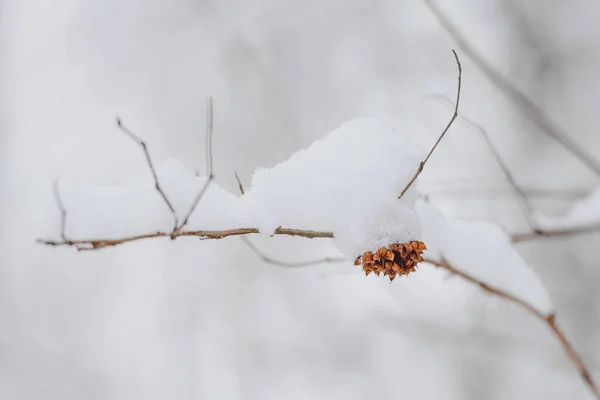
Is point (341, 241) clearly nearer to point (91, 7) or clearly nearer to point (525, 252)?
point (525, 252)

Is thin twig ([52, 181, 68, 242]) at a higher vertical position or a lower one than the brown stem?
higher

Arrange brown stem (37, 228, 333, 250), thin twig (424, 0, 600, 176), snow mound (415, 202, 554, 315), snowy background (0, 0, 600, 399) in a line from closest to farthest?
brown stem (37, 228, 333, 250) < thin twig (424, 0, 600, 176) < snow mound (415, 202, 554, 315) < snowy background (0, 0, 600, 399)

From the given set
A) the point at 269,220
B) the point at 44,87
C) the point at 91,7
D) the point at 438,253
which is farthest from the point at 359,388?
the point at 91,7

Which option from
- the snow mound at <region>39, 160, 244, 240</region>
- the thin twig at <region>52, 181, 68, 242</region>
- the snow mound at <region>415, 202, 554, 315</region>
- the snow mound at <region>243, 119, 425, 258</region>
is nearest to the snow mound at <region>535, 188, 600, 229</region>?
the snow mound at <region>415, 202, 554, 315</region>

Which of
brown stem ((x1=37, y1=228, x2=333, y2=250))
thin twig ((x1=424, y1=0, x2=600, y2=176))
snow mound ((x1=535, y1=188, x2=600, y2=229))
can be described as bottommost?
brown stem ((x1=37, y1=228, x2=333, y2=250))

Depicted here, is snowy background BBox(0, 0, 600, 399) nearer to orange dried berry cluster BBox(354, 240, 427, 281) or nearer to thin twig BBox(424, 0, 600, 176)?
thin twig BBox(424, 0, 600, 176)

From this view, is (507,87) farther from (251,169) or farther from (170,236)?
(251,169)
